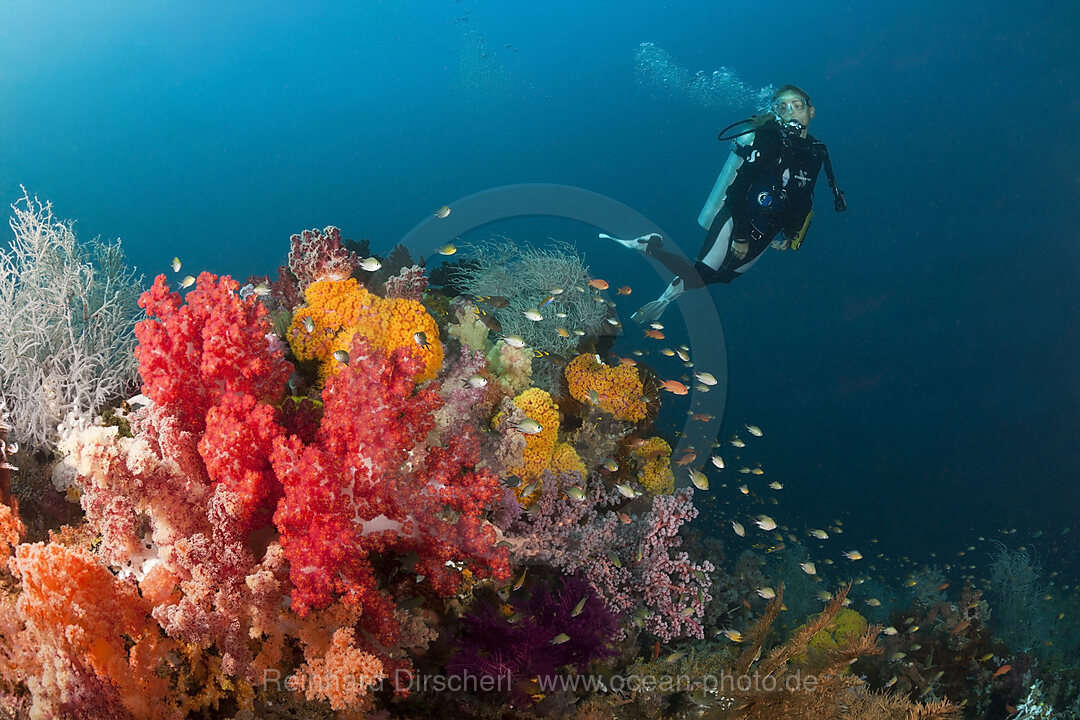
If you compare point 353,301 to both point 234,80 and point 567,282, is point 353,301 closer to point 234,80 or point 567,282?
point 567,282

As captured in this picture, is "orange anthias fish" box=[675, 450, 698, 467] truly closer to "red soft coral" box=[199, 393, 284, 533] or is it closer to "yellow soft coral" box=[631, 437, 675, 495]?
"yellow soft coral" box=[631, 437, 675, 495]

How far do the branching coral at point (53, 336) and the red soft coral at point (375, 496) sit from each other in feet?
8.16

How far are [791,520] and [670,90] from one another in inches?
1658

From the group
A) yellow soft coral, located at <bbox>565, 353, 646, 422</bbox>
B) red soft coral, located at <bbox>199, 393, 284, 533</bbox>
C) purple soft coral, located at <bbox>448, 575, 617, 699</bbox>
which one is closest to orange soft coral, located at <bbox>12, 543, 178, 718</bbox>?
red soft coral, located at <bbox>199, 393, 284, 533</bbox>

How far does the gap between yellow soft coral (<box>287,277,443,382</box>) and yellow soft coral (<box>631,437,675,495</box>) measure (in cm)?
265

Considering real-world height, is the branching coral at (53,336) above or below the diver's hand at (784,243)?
below

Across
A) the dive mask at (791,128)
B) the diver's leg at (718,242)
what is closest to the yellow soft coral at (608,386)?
the diver's leg at (718,242)

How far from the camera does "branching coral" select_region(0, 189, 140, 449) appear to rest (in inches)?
159

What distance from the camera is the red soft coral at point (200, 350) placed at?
3.11 metres

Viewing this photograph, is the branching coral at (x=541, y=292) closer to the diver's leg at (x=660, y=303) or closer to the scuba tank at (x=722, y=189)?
the diver's leg at (x=660, y=303)

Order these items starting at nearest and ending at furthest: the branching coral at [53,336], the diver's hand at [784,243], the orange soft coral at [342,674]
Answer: the orange soft coral at [342,674] < the branching coral at [53,336] < the diver's hand at [784,243]

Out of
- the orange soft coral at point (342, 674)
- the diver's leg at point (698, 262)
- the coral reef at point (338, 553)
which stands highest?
the diver's leg at point (698, 262)

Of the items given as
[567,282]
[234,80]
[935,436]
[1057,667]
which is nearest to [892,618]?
[1057,667]

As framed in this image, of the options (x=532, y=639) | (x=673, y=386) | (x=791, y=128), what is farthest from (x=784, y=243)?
(x=532, y=639)
